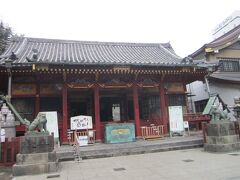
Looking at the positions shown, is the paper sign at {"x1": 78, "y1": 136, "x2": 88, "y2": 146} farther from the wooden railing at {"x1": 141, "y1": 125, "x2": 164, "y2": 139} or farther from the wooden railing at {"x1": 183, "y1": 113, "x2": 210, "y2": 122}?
the wooden railing at {"x1": 183, "y1": 113, "x2": 210, "y2": 122}

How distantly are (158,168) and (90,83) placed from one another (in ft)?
23.6

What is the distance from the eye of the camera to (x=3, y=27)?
24062 millimetres

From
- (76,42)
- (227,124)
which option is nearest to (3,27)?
(76,42)

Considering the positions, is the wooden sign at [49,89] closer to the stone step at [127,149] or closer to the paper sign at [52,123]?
the paper sign at [52,123]

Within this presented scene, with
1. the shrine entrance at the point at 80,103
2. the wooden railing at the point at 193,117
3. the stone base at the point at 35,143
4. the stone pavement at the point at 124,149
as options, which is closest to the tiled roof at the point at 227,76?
the wooden railing at the point at 193,117

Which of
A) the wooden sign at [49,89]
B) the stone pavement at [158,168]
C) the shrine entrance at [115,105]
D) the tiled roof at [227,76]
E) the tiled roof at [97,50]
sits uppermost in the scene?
the tiled roof at [97,50]

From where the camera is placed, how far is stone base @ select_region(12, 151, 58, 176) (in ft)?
24.8

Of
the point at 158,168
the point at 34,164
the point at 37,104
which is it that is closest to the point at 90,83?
the point at 37,104

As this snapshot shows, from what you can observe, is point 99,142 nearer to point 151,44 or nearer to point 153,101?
point 153,101

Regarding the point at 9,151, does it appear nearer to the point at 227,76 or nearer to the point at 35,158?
the point at 35,158

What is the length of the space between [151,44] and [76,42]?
22.0 feet

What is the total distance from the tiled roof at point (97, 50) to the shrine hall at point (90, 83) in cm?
7

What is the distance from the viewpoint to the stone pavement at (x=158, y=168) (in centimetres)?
640

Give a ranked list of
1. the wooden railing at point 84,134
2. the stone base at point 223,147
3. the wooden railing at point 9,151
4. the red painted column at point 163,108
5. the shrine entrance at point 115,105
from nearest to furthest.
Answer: the wooden railing at point 9,151 < the stone base at point 223,147 < the wooden railing at point 84,134 < the red painted column at point 163,108 < the shrine entrance at point 115,105
